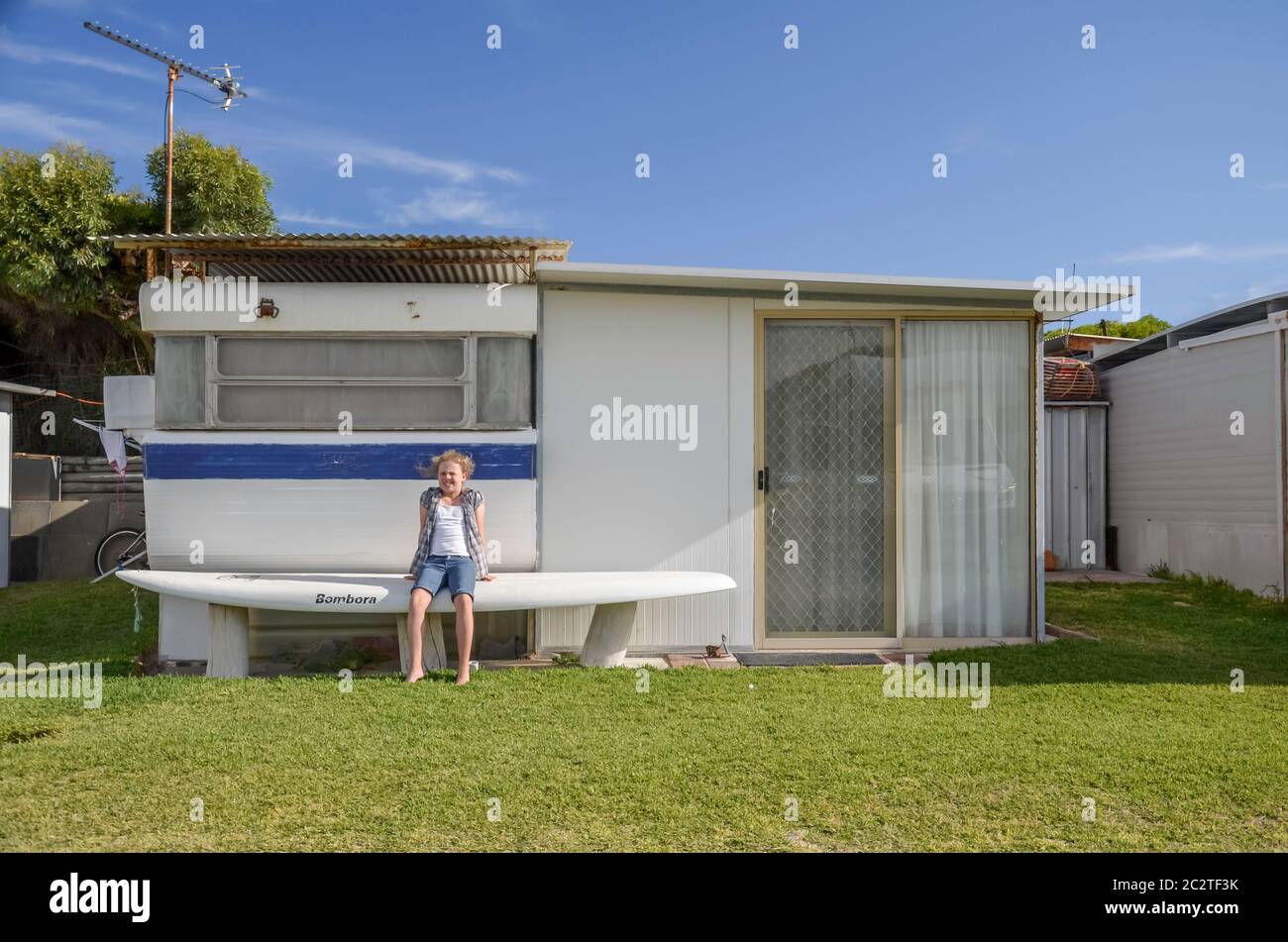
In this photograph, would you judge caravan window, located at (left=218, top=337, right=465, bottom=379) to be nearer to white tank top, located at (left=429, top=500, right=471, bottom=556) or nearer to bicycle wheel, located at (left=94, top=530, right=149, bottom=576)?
white tank top, located at (left=429, top=500, right=471, bottom=556)

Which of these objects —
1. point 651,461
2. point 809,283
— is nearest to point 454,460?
point 651,461

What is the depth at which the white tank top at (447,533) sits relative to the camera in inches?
194

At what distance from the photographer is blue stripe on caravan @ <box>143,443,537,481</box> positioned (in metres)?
5.37

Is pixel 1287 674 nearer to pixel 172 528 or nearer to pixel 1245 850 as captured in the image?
pixel 1245 850

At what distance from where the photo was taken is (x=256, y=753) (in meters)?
3.49

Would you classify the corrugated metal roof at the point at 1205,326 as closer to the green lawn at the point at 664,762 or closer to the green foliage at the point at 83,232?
the green lawn at the point at 664,762

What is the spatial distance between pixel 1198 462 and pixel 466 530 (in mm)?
7547

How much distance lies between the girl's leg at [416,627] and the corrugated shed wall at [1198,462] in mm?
7345

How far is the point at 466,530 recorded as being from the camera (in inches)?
199

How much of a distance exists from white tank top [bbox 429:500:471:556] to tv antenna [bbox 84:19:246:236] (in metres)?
11.3

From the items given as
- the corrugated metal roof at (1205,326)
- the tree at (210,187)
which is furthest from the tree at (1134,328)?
the tree at (210,187)

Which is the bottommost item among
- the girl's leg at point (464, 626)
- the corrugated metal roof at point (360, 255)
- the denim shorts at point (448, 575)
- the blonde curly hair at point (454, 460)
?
the girl's leg at point (464, 626)

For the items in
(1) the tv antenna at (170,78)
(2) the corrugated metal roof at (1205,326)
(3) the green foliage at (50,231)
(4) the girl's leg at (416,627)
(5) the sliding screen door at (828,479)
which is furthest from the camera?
(1) the tv antenna at (170,78)

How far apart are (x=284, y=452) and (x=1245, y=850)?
5.15 m
